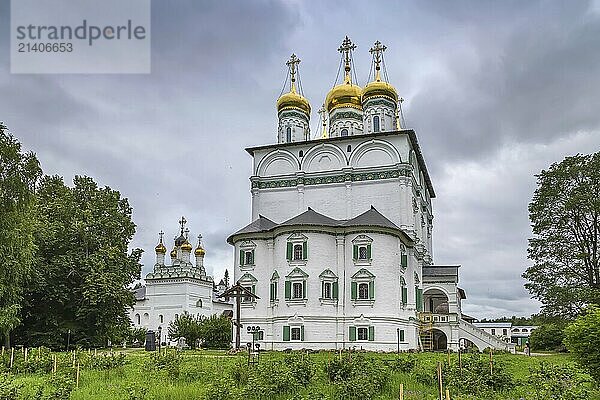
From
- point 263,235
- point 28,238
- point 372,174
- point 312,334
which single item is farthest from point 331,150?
point 28,238

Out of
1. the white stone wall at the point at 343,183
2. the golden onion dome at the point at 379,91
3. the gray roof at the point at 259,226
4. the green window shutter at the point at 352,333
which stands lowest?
the green window shutter at the point at 352,333

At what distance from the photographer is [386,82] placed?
134 feet

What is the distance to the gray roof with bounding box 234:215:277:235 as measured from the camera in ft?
113

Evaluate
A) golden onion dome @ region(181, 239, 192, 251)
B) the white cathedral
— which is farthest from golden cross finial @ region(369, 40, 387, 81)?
golden onion dome @ region(181, 239, 192, 251)

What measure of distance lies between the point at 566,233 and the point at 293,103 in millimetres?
19580

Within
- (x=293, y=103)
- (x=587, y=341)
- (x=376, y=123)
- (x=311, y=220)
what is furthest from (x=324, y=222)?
(x=587, y=341)

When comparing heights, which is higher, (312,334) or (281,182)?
(281,182)

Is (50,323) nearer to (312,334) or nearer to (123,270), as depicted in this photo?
(123,270)

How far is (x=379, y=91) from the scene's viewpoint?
39.8 meters

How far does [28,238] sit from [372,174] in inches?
719

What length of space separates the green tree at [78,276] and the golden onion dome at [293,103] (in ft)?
45.2

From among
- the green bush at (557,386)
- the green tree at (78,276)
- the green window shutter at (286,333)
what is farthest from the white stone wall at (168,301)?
the green bush at (557,386)

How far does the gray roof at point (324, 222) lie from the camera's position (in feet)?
106

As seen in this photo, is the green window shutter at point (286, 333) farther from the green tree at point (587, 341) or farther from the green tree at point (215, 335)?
the green tree at point (587, 341)
